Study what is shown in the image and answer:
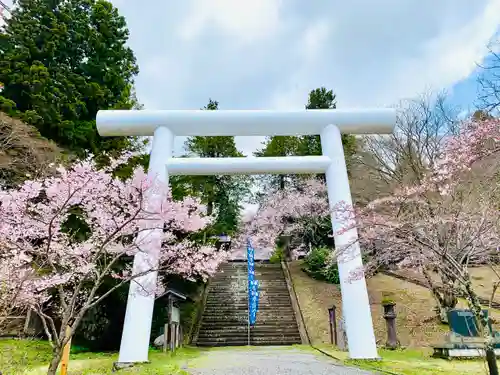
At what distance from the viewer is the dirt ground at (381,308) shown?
10531 millimetres

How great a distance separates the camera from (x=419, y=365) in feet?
22.0

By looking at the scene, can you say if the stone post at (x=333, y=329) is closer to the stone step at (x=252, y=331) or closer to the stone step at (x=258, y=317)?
the stone step at (x=252, y=331)

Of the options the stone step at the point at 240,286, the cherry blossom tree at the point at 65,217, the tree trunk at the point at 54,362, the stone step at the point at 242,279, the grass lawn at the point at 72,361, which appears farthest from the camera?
the stone step at the point at 242,279

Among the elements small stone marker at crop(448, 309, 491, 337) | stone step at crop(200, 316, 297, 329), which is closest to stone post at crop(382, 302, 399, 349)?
small stone marker at crop(448, 309, 491, 337)

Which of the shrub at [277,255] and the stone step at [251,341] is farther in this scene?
the shrub at [277,255]

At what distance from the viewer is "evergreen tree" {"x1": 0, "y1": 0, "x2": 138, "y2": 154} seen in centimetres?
1187

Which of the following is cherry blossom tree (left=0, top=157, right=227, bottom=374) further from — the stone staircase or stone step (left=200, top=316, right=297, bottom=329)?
stone step (left=200, top=316, right=297, bottom=329)

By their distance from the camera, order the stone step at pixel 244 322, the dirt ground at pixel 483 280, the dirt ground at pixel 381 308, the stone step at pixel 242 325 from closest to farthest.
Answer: the dirt ground at pixel 381 308 < the stone step at pixel 242 325 < the stone step at pixel 244 322 < the dirt ground at pixel 483 280

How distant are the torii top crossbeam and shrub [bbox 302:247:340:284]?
8.26m

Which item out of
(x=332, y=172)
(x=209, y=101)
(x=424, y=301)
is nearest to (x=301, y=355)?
(x=332, y=172)

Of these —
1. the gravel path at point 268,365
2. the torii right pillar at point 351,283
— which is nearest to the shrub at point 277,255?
the gravel path at point 268,365

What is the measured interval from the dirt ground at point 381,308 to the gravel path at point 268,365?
331cm

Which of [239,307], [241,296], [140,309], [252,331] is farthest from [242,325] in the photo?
[140,309]

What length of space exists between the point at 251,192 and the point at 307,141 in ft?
15.6
